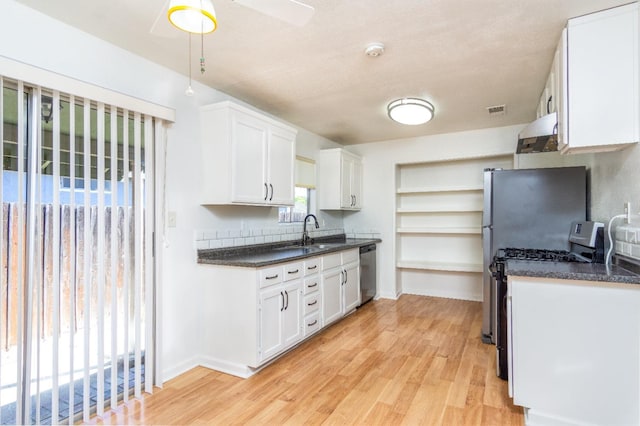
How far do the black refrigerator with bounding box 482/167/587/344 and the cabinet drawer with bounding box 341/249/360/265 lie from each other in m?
1.50

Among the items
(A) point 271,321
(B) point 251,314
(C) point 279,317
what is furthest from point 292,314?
(B) point 251,314

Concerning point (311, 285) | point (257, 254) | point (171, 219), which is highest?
point (171, 219)

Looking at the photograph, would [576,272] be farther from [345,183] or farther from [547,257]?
[345,183]

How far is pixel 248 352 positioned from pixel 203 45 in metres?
2.27

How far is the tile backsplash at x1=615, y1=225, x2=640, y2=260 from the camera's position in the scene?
74.9 inches

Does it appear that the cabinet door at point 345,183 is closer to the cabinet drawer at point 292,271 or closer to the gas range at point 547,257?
the cabinet drawer at point 292,271

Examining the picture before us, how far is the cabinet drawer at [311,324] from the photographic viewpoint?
3219mm

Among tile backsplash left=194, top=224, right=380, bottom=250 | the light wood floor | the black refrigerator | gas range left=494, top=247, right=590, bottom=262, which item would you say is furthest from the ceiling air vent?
tile backsplash left=194, top=224, right=380, bottom=250

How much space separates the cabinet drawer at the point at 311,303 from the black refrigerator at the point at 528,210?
1605mm

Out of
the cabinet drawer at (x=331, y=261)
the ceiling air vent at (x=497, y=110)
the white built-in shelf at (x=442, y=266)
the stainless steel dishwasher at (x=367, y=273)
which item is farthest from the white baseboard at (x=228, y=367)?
the ceiling air vent at (x=497, y=110)

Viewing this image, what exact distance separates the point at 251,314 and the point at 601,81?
2.76m

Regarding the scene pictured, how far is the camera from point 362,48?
2.37 meters

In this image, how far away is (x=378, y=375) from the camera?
267 cm

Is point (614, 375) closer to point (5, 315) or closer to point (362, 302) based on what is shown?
point (362, 302)
